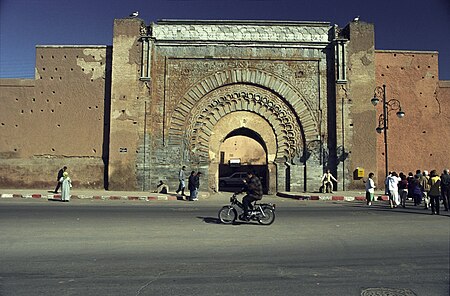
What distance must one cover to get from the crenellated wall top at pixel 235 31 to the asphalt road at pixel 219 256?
39.4ft

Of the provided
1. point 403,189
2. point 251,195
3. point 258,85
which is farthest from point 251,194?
point 258,85

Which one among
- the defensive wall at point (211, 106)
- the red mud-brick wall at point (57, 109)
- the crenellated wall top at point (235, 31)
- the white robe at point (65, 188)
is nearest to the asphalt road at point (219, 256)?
the white robe at point (65, 188)

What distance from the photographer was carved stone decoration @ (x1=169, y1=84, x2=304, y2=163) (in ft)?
60.5

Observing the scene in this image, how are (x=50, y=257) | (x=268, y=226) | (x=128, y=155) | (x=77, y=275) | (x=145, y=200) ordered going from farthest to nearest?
1. (x=128, y=155)
2. (x=145, y=200)
3. (x=268, y=226)
4. (x=50, y=257)
5. (x=77, y=275)

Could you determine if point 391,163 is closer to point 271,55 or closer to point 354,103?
point 354,103

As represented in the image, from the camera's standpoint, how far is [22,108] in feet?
61.7

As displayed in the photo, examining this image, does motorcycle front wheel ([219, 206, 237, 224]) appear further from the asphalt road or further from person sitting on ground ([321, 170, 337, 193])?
person sitting on ground ([321, 170, 337, 193])

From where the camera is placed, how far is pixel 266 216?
873 centimetres

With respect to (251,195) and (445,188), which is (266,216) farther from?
(445,188)

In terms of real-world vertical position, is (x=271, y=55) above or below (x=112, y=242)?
above

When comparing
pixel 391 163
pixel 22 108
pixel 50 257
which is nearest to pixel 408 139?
pixel 391 163

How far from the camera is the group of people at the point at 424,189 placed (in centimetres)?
1085

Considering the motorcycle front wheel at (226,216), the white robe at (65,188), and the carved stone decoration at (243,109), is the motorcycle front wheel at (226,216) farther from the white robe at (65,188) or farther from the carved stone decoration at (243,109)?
the carved stone decoration at (243,109)

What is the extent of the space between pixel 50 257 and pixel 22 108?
15840 millimetres
